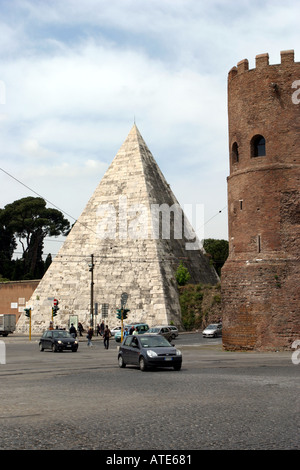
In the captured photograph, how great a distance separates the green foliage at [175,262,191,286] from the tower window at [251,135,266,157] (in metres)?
30.7

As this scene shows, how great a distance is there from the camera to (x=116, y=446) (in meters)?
7.19

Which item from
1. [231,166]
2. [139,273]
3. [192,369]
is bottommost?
[192,369]

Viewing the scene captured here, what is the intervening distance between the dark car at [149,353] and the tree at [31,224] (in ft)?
216

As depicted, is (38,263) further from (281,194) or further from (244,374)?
(244,374)

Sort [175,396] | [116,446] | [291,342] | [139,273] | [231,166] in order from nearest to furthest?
[116,446] → [175,396] → [291,342] → [231,166] → [139,273]

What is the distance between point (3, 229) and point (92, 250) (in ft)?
101

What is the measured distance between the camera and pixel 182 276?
5812cm

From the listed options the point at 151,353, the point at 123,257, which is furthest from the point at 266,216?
the point at 123,257

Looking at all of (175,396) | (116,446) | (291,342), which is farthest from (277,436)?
(291,342)

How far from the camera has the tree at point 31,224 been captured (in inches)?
3376

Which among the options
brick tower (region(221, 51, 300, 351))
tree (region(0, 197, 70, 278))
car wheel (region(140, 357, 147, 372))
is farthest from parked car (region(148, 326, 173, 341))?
tree (region(0, 197, 70, 278))

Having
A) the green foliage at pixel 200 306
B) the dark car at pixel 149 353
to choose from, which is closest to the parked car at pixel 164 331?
the green foliage at pixel 200 306

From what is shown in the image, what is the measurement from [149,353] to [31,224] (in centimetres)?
7067

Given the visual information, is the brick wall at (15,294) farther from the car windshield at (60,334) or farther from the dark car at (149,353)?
the dark car at (149,353)
